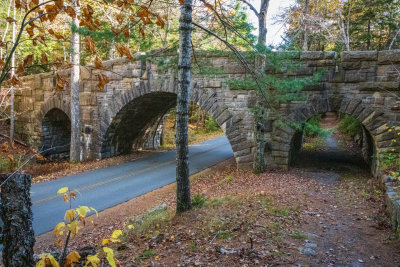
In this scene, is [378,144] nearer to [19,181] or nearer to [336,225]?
[336,225]

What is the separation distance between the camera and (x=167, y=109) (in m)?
16.4

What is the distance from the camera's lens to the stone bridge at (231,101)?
29.6ft

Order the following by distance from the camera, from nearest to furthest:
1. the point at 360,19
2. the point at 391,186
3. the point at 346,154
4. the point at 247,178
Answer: the point at 391,186 → the point at 247,178 → the point at 346,154 → the point at 360,19

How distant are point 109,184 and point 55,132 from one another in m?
9.31

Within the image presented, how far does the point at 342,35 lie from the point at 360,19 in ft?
3.98

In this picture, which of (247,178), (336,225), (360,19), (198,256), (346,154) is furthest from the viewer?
(360,19)

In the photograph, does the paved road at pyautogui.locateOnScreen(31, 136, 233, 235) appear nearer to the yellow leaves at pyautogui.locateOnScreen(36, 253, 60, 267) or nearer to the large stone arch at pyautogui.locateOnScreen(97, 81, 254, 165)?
the large stone arch at pyautogui.locateOnScreen(97, 81, 254, 165)

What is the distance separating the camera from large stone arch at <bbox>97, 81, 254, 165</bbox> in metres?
10.9

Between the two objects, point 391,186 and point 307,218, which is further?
point 391,186

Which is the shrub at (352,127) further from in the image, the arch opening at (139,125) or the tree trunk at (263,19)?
the arch opening at (139,125)

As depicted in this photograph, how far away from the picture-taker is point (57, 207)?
805cm

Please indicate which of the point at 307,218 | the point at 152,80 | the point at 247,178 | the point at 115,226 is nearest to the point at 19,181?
the point at 115,226

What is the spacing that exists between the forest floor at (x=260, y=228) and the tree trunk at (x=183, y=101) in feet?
1.64

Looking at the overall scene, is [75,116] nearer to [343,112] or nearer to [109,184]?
[109,184]
